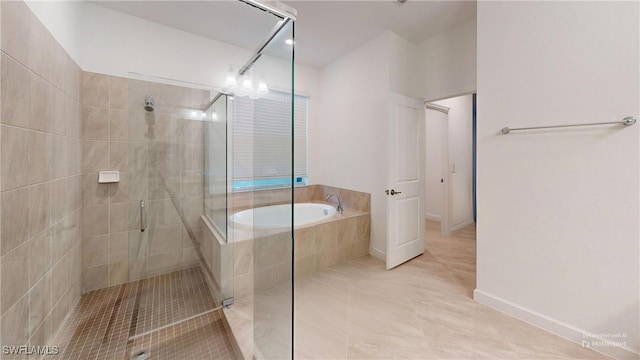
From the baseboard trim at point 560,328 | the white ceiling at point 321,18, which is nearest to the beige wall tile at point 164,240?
the white ceiling at point 321,18

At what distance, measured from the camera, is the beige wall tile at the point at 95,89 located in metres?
1.92

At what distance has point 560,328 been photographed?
1.52m

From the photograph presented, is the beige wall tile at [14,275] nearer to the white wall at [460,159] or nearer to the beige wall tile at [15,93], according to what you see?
the beige wall tile at [15,93]

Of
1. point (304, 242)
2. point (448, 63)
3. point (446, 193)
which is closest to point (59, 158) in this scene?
point (304, 242)

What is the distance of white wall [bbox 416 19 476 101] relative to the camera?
247cm

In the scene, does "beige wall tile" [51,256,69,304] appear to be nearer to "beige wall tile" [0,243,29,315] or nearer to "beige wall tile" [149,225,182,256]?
"beige wall tile" [0,243,29,315]

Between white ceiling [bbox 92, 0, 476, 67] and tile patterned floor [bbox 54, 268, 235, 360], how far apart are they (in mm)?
2095

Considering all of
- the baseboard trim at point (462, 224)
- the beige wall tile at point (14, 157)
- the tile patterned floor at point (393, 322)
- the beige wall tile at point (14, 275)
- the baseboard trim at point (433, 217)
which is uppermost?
the beige wall tile at point (14, 157)

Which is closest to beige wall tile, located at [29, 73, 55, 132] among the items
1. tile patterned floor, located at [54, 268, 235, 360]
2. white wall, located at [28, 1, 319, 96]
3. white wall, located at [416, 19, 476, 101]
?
white wall, located at [28, 1, 319, 96]

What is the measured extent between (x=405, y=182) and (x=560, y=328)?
64.1 inches

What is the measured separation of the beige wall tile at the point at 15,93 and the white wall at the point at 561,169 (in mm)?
2860

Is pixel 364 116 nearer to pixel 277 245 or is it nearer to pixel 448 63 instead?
pixel 448 63

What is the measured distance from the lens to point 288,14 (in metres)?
1.26

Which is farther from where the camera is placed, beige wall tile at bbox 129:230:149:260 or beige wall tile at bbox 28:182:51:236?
beige wall tile at bbox 129:230:149:260
